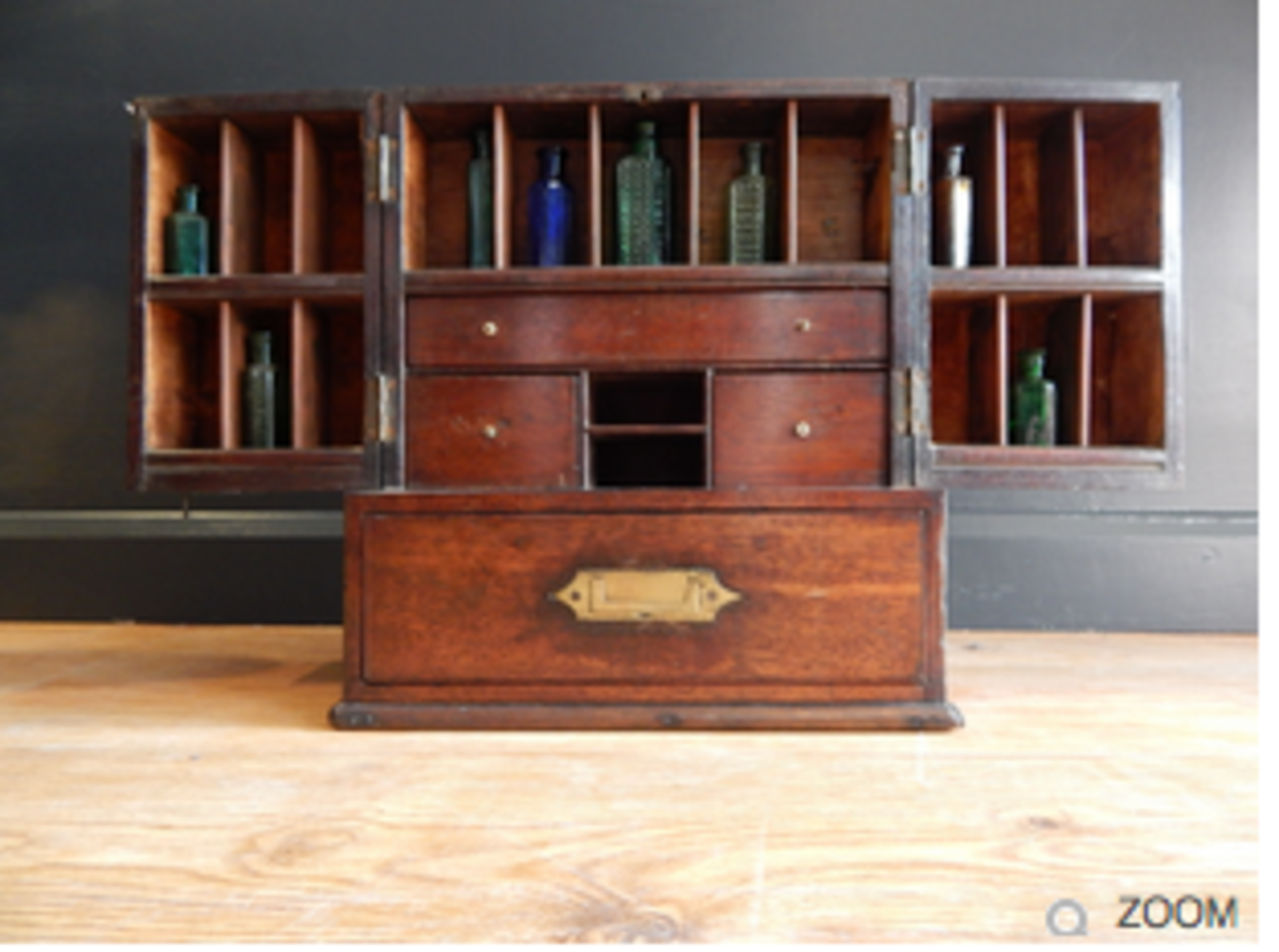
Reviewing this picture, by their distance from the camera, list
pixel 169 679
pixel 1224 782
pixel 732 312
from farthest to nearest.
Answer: pixel 169 679
pixel 732 312
pixel 1224 782

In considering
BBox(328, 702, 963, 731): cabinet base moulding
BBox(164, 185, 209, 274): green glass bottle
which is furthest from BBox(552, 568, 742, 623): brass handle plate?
BBox(164, 185, 209, 274): green glass bottle

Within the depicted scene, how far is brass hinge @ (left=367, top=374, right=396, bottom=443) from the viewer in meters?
1.66

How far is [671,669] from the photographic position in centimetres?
155

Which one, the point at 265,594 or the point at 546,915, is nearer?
the point at 546,915

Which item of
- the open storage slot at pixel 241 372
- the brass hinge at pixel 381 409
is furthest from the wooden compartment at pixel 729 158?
the open storage slot at pixel 241 372

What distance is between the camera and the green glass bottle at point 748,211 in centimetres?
179

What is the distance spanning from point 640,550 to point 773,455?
356mm

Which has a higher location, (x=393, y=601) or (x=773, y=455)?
(x=773, y=455)

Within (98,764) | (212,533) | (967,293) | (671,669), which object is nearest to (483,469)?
(671,669)

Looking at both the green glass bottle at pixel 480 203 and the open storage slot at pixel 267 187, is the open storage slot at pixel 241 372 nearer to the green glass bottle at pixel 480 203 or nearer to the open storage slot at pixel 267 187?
the open storage slot at pixel 267 187

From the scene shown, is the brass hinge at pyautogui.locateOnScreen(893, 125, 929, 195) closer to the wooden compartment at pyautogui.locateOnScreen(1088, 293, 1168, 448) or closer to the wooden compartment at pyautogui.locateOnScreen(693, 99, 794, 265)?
the wooden compartment at pyautogui.locateOnScreen(693, 99, 794, 265)

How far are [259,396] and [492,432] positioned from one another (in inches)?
23.9

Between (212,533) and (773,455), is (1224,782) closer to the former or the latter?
(773,455)

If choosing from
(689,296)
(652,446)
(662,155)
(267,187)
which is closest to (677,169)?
(662,155)
